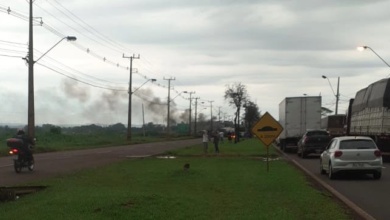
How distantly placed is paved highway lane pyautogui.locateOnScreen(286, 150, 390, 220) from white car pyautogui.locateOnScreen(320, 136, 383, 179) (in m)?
0.38

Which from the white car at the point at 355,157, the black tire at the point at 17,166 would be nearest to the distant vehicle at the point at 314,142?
the white car at the point at 355,157

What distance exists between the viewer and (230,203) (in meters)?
12.0

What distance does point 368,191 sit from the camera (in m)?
16.5

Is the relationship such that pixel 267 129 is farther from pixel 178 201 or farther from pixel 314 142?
pixel 314 142

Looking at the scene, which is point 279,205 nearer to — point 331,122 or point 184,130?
point 331,122

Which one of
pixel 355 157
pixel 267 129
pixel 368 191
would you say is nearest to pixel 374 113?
pixel 267 129

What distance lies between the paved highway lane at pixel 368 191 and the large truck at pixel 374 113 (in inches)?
259

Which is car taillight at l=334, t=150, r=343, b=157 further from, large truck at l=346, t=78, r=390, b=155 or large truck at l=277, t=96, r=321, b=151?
large truck at l=277, t=96, r=321, b=151

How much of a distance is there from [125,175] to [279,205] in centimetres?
916

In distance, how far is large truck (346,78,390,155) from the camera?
29016 millimetres

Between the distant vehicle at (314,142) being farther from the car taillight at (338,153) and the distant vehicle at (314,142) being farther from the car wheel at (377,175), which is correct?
the car taillight at (338,153)

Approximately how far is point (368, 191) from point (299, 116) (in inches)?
1075

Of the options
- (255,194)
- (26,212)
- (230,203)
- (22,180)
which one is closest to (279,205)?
(230,203)

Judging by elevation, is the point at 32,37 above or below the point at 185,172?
above
